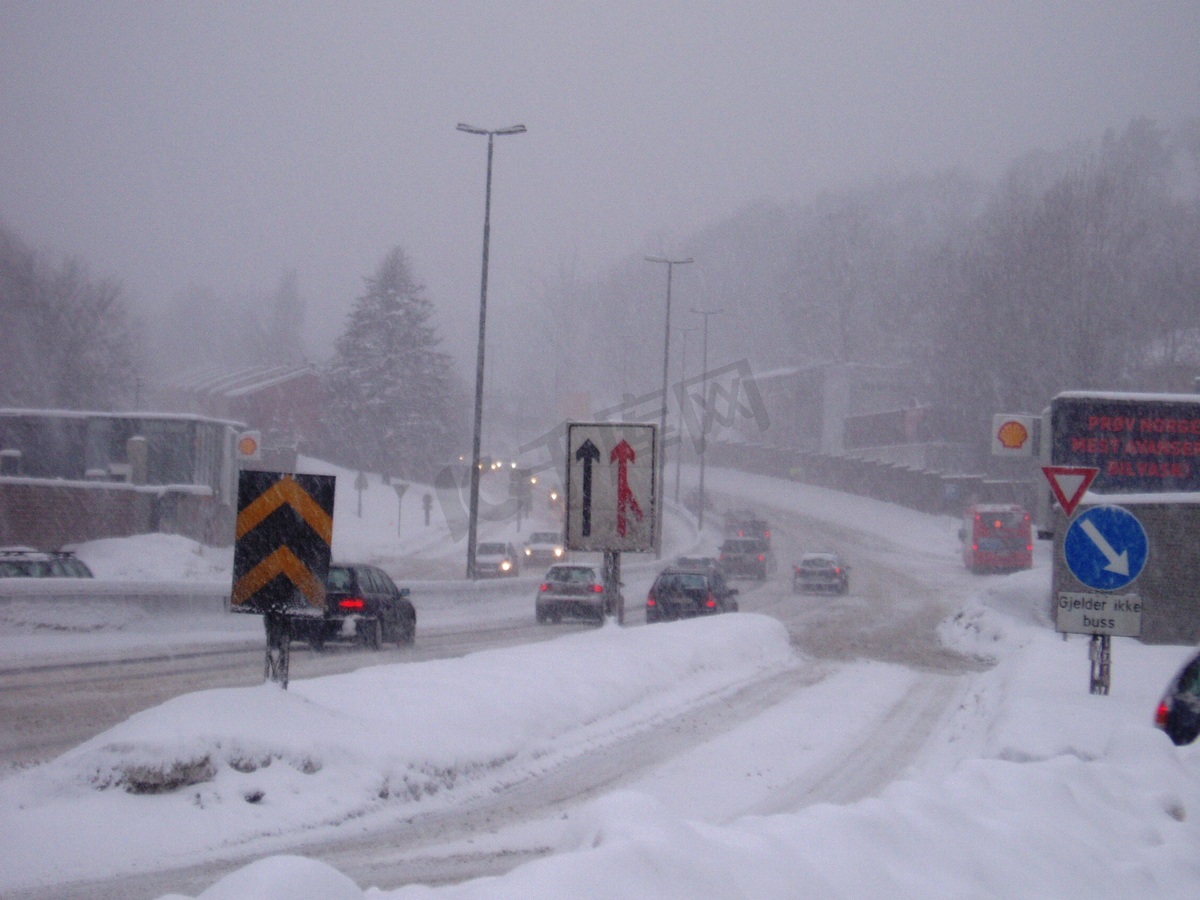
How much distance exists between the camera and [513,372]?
13838cm

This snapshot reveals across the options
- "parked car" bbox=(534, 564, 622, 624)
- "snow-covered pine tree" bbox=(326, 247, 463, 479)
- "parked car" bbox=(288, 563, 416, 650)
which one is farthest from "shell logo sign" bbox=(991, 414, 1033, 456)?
"snow-covered pine tree" bbox=(326, 247, 463, 479)

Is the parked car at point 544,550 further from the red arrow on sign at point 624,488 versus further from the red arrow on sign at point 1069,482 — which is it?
the red arrow on sign at point 1069,482

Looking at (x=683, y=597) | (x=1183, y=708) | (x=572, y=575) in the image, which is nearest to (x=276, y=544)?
(x=1183, y=708)

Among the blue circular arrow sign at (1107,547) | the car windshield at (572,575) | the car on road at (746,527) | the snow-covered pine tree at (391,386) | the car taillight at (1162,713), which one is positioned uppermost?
the snow-covered pine tree at (391,386)

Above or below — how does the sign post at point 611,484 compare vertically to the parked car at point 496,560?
above

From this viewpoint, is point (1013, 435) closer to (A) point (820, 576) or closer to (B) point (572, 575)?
(B) point (572, 575)

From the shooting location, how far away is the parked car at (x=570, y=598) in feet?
101

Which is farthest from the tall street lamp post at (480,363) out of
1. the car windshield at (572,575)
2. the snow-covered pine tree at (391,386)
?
the snow-covered pine tree at (391,386)

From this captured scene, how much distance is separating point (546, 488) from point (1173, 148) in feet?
194

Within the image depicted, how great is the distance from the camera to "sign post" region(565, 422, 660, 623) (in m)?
16.7

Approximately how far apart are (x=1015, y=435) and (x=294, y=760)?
1509 centimetres

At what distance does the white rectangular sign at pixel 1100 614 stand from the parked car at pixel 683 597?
1632 cm

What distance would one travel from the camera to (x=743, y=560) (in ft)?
170

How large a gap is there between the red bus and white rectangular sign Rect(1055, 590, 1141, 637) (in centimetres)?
4394
